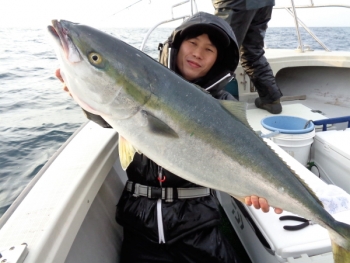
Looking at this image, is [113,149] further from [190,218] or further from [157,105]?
[157,105]

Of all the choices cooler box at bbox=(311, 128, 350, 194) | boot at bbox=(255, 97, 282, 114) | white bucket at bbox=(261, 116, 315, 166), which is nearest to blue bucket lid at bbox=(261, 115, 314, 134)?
white bucket at bbox=(261, 116, 315, 166)

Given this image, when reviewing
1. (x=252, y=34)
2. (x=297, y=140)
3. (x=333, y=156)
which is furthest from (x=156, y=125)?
(x=252, y=34)

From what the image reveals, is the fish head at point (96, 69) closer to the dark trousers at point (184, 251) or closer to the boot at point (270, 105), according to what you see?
the dark trousers at point (184, 251)

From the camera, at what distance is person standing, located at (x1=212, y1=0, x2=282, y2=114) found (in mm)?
4133

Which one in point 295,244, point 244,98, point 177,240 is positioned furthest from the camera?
point 244,98

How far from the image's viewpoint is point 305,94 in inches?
264

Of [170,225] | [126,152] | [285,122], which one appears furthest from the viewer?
[285,122]

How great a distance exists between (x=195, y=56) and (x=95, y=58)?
1179 millimetres

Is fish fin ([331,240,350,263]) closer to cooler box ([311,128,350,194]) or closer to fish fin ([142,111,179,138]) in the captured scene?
fish fin ([142,111,179,138])

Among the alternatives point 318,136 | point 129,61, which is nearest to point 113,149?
point 129,61

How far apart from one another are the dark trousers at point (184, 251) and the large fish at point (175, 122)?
75cm

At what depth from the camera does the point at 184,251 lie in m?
2.21

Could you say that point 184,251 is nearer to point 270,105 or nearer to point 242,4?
point 242,4

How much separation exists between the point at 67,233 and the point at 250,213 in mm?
1466
